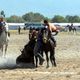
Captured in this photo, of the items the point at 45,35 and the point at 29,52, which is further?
the point at 29,52

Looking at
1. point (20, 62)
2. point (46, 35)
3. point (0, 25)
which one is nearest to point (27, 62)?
point (20, 62)

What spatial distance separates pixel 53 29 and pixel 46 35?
0.61 metres

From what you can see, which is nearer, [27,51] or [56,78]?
[56,78]

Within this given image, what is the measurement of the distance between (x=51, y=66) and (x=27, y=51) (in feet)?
3.61

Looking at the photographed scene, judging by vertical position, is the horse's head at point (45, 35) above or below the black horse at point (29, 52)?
above

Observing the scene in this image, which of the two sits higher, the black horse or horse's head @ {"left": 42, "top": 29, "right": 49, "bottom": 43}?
horse's head @ {"left": 42, "top": 29, "right": 49, "bottom": 43}

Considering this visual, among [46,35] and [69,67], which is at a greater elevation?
[46,35]

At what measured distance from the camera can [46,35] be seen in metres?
17.0

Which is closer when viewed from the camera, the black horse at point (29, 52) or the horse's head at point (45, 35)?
the horse's head at point (45, 35)

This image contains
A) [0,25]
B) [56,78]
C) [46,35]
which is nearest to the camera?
[56,78]

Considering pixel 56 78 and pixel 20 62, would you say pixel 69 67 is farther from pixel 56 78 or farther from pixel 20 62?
pixel 56 78

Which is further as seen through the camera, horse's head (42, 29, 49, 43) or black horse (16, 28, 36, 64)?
black horse (16, 28, 36, 64)

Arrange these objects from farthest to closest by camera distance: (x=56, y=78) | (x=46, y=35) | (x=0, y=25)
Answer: (x=0, y=25)
(x=46, y=35)
(x=56, y=78)

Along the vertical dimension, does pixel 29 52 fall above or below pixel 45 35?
Answer: below
